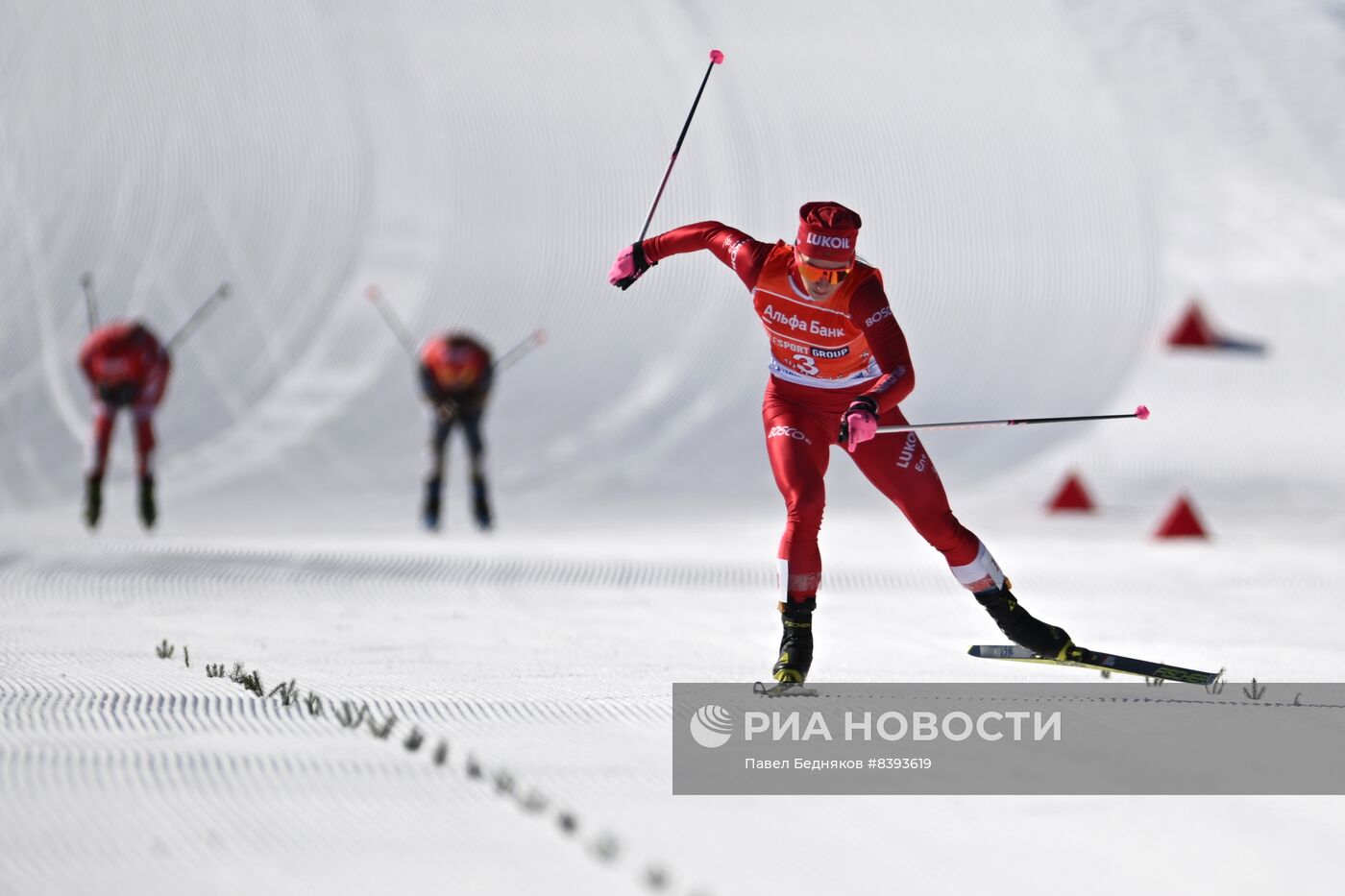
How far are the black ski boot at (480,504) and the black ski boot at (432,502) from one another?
21 cm

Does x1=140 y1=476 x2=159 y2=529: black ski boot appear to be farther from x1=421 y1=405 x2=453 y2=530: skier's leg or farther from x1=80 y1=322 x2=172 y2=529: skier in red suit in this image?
x1=421 y1=405 x2=453 y2=530: skier's leg

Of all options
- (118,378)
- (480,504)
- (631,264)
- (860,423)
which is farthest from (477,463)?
(860,423)

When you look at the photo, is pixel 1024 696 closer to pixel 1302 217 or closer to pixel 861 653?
pixel 861 653

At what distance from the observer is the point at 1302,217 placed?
1659 cm

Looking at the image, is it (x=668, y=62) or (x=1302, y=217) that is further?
(x=668, y=62)

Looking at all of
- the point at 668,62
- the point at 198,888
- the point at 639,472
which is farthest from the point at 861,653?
the point at 668,62

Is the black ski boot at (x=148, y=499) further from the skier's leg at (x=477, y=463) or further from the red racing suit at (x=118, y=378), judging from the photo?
the skier's leg at (x=477, y=463)

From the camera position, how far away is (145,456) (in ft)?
34.0

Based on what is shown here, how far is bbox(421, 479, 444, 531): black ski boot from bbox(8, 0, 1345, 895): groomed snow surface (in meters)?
0.25

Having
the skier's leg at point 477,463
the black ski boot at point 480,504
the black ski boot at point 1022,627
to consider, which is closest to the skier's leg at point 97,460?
the skier's leg at point 477,463

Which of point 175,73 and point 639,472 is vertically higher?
point 175,73

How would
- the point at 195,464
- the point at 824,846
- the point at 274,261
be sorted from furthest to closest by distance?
the point at 274,261, the point at 195,464, the point at 824,846

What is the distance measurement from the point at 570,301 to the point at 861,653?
35.4 feet

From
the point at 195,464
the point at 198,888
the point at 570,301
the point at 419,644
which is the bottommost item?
the point at 198,888
